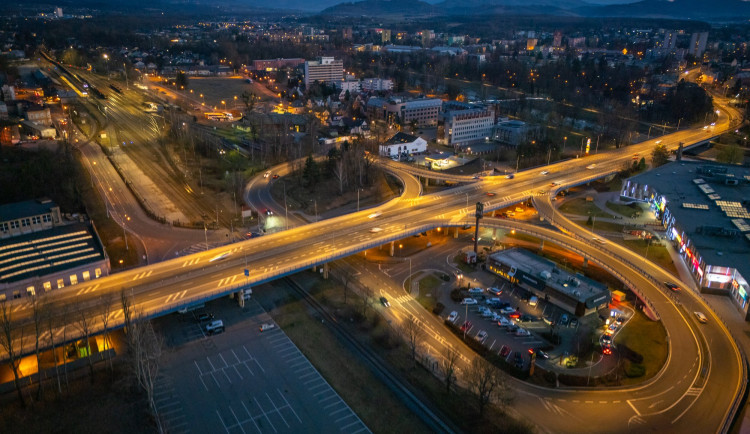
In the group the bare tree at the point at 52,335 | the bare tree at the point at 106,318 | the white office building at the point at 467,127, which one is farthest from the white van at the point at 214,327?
the white office building at the point at 467,127

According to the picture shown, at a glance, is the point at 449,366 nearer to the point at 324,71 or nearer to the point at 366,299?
the point at 366,299

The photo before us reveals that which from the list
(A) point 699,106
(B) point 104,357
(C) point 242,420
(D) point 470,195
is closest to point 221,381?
(C) point 242,420

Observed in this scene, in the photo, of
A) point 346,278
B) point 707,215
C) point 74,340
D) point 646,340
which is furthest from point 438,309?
point 707,215

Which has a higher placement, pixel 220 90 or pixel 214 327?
pixel 220 90

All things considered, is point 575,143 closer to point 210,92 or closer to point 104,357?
point 104,357

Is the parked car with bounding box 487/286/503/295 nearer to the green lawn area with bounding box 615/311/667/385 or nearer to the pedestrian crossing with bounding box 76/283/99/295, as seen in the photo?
the green lawn area with bounding box 615/311/667/385
